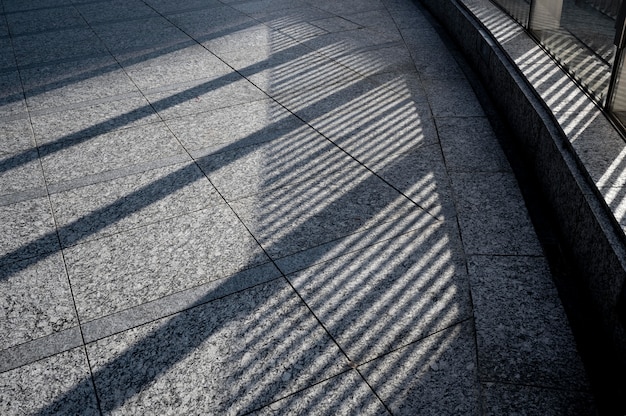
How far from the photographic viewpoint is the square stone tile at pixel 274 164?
530cm

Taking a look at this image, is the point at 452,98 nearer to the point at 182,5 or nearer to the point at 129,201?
the point at 129,201

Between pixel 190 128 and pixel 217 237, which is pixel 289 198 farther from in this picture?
pixel 190 128

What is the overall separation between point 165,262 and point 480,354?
88.8 inches

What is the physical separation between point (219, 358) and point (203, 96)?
4.35 meters

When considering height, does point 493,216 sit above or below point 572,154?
below

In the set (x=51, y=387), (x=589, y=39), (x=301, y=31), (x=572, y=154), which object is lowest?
(x=51, y=387)

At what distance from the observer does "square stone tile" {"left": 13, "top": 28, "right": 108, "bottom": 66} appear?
8.97 metres

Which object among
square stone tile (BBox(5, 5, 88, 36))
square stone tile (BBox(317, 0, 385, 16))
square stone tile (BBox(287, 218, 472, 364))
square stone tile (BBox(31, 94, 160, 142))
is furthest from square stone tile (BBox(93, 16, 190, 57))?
square stone tile (BBox(287, 218, 472, 364))

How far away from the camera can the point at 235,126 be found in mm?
6402

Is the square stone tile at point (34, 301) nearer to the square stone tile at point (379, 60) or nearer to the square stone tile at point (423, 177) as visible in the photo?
the square stone tile at point (423, 177)

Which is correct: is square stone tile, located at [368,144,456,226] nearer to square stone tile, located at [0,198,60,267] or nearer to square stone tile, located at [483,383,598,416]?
square stone tile, located at [483,383,598,416]

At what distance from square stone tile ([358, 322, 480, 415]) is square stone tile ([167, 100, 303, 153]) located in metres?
3.13

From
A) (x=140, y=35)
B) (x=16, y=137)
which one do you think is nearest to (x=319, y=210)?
(x=16, y=137)

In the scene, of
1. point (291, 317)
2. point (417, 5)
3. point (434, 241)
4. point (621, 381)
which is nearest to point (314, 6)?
point (417, 5)
